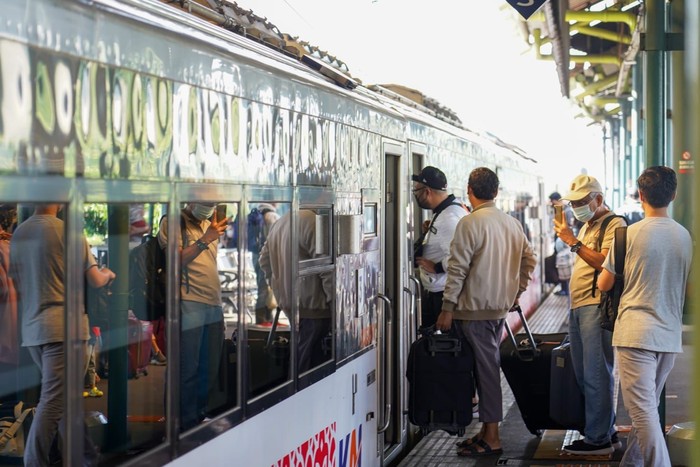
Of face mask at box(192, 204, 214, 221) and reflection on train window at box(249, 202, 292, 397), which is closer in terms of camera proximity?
face mask at box(192, 204, 214, 221)

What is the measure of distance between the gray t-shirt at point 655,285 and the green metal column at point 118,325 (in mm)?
3292

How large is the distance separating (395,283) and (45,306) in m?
4.33

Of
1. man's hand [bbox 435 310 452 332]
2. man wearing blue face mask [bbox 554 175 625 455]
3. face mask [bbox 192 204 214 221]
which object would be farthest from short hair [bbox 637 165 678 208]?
face mask [bbox 192 204 214 221]

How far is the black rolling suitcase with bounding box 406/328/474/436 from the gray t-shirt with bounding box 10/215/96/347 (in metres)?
4.15

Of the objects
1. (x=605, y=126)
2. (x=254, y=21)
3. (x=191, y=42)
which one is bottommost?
(x=191, y=42)

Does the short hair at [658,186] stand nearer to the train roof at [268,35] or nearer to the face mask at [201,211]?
the train roof at [268,35]

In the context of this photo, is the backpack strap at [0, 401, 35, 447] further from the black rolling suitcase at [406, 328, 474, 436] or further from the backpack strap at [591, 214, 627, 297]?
the backpack strap at [591, 214, 627, 297]

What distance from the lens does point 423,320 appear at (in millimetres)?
8195

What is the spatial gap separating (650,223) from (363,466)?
1967 millimetres

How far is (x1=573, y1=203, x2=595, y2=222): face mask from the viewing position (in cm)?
655

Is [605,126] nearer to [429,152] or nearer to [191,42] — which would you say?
[429,152]

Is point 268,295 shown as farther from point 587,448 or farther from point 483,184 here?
point 587,448

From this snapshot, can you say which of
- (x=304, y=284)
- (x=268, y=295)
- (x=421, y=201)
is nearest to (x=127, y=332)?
(x=268, y=295)

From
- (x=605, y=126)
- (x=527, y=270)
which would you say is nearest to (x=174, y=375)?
(x=527, y=270)
